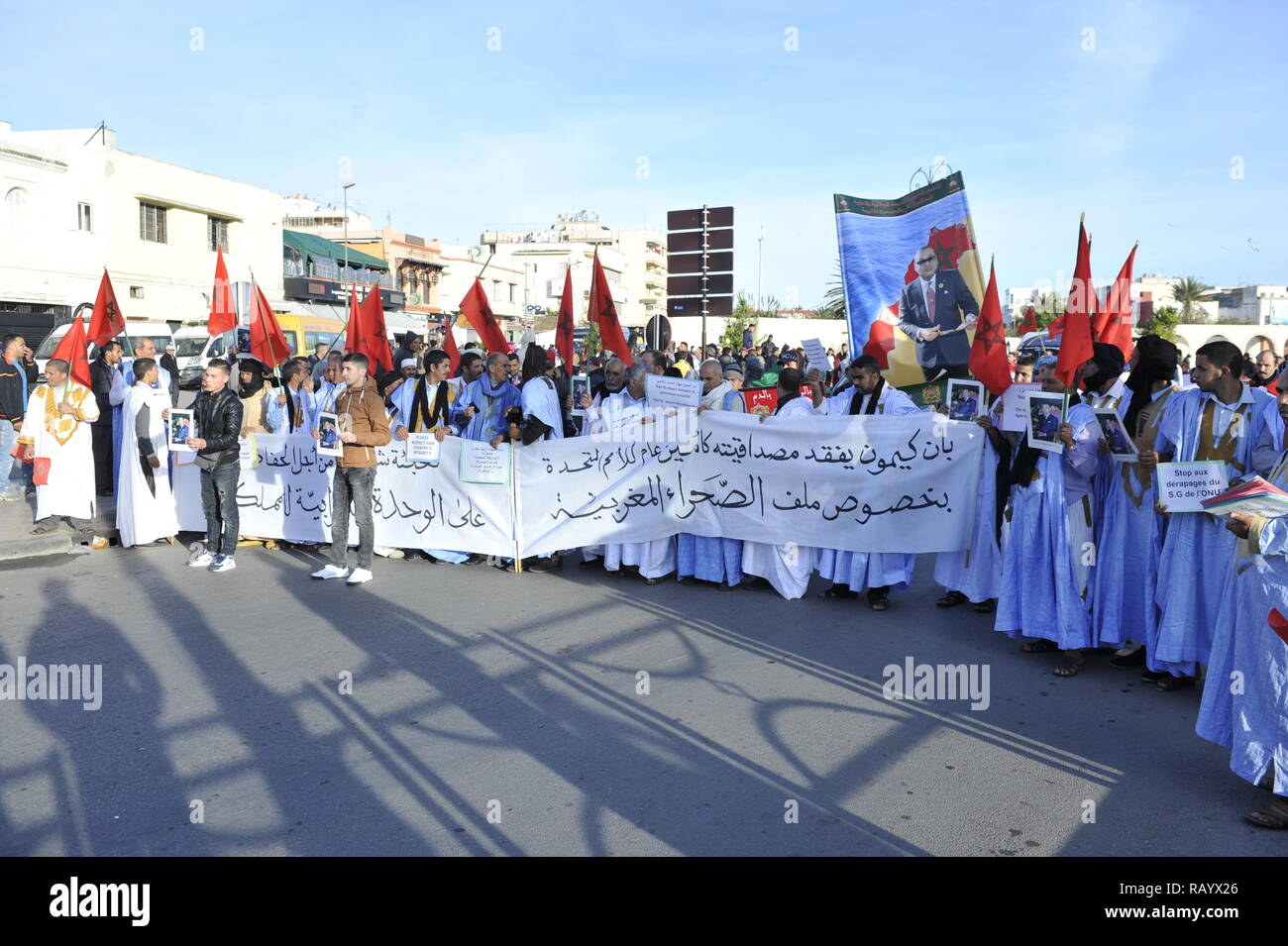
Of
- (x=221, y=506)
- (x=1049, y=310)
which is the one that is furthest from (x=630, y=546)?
(x=1049, y=310)

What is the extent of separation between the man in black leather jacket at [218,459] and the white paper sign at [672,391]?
355 cm

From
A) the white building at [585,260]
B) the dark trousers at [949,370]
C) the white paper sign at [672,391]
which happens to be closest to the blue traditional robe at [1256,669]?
the dark trousers at [949,370]

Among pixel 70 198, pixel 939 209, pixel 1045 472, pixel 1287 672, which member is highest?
pixel 70 198

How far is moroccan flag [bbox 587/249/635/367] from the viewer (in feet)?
31.3

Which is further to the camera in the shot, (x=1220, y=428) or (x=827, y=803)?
(x=1220, y=428)

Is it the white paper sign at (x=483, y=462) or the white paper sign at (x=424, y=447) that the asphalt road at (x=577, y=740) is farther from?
the white paper sign at (x=424, y=447)

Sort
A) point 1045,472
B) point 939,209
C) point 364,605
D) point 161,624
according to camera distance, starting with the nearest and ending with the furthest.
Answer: point 1045,472 < point 161,624 < point 364,605 < point 939,209

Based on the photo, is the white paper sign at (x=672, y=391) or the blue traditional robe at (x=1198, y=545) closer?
the blue traditional robe at (x=1198, y=545)

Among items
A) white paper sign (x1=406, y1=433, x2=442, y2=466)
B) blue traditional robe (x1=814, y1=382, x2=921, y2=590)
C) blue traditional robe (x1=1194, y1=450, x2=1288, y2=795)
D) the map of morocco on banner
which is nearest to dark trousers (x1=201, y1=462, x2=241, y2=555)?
white paper sign (x1=406, y1=433, x2=442, y2=466)

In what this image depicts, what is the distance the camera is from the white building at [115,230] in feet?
90.0

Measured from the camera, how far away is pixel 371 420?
8.21 m
